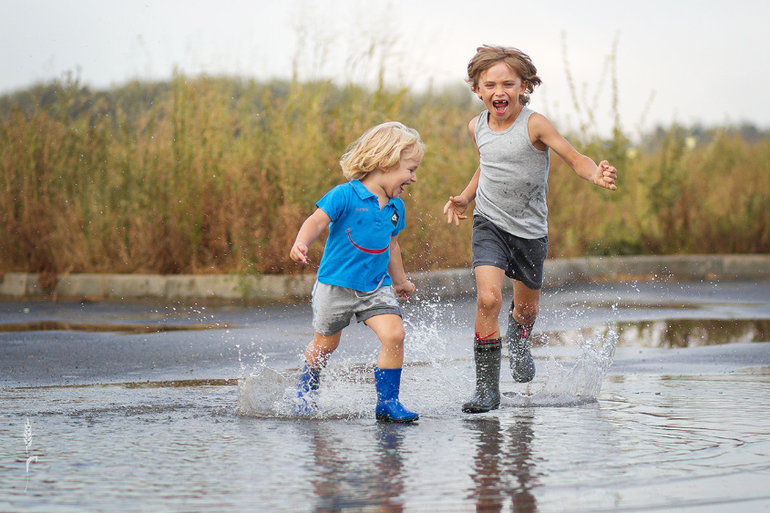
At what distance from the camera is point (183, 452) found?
368 centimetres

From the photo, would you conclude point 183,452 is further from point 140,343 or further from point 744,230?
point 744,230

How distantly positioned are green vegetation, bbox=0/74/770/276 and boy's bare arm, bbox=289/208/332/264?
559 cm

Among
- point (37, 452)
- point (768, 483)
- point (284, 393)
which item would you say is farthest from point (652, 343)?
point (37, 452)

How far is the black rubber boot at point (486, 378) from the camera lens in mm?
4609

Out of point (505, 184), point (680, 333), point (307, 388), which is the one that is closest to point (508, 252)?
point (505, 184)

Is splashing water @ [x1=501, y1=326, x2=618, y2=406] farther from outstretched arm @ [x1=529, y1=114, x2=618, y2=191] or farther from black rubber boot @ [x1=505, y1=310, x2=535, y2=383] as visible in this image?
outstretched arm @ [x1=529, y1=114, x2=618, y2=191]

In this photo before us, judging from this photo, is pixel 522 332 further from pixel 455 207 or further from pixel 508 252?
pixel 455 207

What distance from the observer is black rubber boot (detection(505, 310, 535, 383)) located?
548 centimetres

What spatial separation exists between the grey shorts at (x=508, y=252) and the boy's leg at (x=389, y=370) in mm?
739

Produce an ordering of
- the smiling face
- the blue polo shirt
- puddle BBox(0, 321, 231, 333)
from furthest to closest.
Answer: puddle BBox(0, 321, 231, 333), the smiling face, the blue polo shirt

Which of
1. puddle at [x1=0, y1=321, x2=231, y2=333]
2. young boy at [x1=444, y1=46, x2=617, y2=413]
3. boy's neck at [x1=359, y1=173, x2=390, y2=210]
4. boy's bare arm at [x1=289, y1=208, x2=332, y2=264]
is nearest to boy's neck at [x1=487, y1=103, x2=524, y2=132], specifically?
young boy at [x1=444, y1=46, x2=617, y2=413]

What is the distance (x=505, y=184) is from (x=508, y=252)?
1.14 feet

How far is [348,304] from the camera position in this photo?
4453mm

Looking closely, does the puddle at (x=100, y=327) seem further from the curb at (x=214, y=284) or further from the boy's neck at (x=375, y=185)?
the boy's neck at (x=375, y=185)
